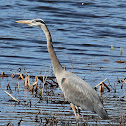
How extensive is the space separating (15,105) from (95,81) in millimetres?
2762

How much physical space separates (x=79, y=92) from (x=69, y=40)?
9295 millimetres

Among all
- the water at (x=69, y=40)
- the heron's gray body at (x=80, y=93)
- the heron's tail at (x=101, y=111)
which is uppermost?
the water at (x=69, y=40)

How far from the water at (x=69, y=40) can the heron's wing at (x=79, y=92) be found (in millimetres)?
632

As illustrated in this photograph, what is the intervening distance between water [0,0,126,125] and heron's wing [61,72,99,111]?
0.63 m

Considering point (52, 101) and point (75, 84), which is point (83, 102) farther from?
point (52, 101)

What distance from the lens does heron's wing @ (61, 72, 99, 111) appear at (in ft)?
25.4

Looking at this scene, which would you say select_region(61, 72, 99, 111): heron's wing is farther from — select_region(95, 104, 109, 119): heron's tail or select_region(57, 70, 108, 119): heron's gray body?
select_region(95, 104, 109, 119): heron's tail

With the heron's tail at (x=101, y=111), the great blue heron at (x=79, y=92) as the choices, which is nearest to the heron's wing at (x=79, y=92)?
the great blue heron at (x=79, y=92)

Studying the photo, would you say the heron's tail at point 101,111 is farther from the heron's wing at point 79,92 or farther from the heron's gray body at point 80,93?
the heron's wing at point 79,92

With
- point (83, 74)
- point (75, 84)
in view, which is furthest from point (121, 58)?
point (75, 84)

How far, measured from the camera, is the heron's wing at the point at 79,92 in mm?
7743

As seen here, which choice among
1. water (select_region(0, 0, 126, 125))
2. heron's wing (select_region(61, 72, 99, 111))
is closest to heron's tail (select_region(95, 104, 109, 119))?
heron's wing (select_region(61, 72, 99, 111))

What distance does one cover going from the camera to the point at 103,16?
22.6m

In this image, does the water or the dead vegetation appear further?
the water
